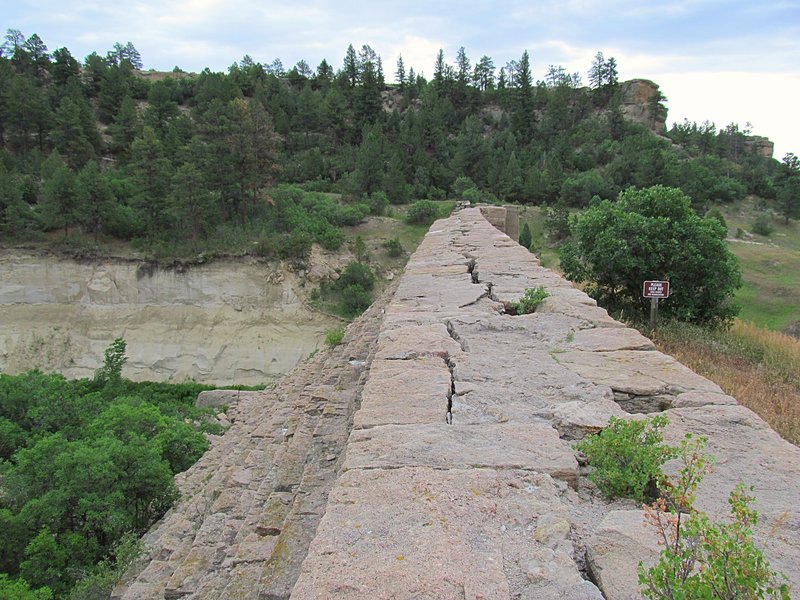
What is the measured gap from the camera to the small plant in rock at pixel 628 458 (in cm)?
191

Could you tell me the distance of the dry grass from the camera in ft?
13.6

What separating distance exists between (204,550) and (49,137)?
3333cm

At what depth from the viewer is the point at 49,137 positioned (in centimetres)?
2962

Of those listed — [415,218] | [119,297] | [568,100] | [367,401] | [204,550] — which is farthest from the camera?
[568,100]

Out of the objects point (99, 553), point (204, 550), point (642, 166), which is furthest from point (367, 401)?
point (642, 166)

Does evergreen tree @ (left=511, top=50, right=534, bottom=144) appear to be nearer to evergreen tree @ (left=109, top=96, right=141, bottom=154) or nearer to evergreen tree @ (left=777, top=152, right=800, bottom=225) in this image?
evergreen tree @ (left=777, top=152, right=800, bottom=225)

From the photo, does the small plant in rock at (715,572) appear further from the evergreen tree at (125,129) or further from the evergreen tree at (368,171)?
the evergreen tree at (125,129)

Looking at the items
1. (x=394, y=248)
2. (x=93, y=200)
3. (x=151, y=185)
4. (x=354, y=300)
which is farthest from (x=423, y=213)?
(x=93, y=200)

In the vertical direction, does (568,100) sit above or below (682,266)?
above

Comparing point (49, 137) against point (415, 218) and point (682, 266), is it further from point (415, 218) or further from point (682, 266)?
point (682, 266)

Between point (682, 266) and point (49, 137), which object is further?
point (49, 137)

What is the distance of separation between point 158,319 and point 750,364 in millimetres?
20541

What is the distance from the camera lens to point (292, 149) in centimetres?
3875

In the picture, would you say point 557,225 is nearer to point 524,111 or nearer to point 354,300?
point 354,300
